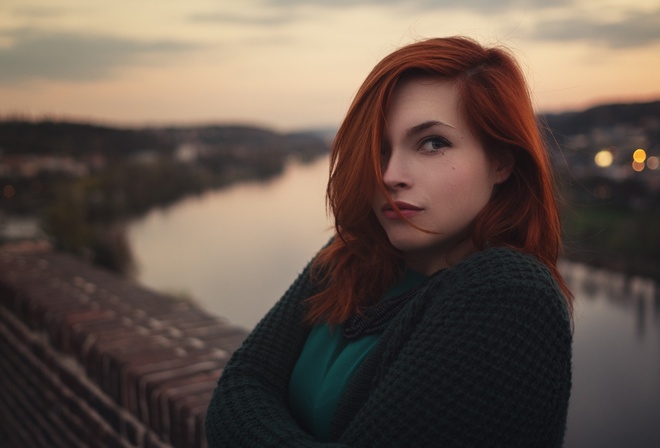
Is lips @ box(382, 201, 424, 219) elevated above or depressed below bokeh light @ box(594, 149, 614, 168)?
below

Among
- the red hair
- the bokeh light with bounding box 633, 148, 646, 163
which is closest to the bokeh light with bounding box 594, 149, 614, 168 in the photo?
the bokeh light with bounding box 633, 148, 646, 163

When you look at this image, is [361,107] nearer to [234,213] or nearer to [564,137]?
[564,137]

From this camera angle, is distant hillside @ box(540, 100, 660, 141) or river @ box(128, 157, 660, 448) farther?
river @ box(128, 157, 660, 448)

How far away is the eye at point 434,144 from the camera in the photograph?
88 cm

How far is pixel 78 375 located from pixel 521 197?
1685 mm

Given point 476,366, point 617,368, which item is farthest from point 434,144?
point 617,368

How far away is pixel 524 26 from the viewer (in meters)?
1.21

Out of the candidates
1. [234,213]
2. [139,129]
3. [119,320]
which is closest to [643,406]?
[234,213]

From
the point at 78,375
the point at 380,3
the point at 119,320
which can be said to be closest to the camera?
the point at 78,375

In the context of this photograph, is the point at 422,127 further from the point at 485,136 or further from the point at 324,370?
the point at 324,370

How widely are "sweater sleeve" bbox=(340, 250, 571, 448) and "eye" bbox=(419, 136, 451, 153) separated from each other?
0.20m

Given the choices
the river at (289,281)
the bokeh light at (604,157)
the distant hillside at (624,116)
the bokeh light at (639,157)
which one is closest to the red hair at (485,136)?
the bokeh light at (604,157)

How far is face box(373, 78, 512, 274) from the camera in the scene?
88 cm

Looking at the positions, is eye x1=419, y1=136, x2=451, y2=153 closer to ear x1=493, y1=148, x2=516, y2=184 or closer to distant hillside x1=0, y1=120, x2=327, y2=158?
ear x1=493, y1=148, x2=516, y2=184
